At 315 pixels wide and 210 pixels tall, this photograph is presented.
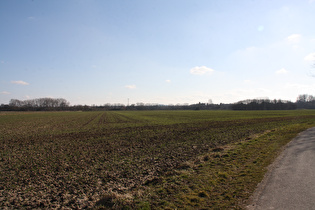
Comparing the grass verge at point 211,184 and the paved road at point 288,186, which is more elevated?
the paved road at point 288,186

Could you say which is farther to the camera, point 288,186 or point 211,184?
point 211,184

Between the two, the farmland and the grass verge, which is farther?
the farmland

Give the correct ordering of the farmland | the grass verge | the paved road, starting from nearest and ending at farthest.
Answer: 1. the paved road
2. the grass verge
3. the farmland

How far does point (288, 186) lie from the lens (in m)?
6.10

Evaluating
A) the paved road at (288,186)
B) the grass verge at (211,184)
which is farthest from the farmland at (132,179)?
the paved road at (288,186)

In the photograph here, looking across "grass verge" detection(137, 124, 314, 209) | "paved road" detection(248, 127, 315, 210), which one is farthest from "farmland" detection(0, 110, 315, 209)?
"paved road" detection(248, 127, 315, 210)

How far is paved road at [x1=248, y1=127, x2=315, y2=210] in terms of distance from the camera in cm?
502

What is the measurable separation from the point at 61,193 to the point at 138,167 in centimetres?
365

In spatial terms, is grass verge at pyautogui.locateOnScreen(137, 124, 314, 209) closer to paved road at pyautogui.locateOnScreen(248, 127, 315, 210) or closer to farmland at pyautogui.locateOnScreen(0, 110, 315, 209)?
farmland at pyautogui.locateOnScreen(0, 110, 315, 209)

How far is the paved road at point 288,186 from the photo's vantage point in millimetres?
5023

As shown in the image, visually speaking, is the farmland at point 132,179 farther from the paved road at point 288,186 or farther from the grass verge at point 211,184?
the paved road at point 288,186

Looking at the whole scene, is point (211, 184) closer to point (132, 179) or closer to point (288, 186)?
point (288, 186)

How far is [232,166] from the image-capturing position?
29.0 feet

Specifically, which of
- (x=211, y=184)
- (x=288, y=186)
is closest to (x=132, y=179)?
(x=211, y=184)
